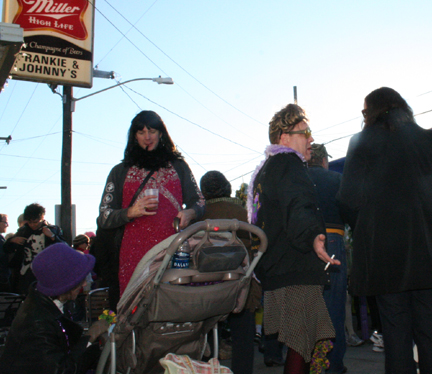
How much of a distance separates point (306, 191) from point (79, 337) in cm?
172

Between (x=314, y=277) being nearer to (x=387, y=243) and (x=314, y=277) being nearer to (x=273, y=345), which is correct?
(x=387, y=243)

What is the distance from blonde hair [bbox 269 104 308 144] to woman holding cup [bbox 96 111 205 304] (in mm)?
650

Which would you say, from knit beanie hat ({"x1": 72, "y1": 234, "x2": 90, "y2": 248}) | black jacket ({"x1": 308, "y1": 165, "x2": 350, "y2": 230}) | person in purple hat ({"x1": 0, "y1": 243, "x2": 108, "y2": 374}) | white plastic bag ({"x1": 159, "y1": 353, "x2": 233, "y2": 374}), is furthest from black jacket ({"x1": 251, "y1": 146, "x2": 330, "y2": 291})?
knit beanie hat ({"x1": 72, "y1": 234, "x2": 90, "y2": 248})

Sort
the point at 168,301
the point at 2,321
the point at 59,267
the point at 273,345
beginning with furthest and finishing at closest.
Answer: the point at 2,321 < the point at 273,345 < the point at 59,267 < the point at 168,301

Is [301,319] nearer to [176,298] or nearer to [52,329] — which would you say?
[176,298]

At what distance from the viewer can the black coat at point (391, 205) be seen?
256 cm

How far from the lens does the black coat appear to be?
256 centimetres

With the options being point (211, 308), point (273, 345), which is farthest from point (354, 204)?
point (273, 345)

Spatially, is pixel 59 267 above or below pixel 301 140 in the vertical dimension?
below

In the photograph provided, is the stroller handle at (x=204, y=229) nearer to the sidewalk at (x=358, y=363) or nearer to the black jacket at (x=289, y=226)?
the black jacket at (x=289, y=226)

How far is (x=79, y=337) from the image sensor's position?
2998 mm

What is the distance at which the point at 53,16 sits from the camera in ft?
37.6

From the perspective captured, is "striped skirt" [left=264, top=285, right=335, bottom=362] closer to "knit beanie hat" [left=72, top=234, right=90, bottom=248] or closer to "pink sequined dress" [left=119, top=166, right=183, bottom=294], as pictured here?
"pink sequined dress" [left=119, top=166, right=183, bottom=294]

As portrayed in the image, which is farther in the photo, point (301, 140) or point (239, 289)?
point (301, 140)
